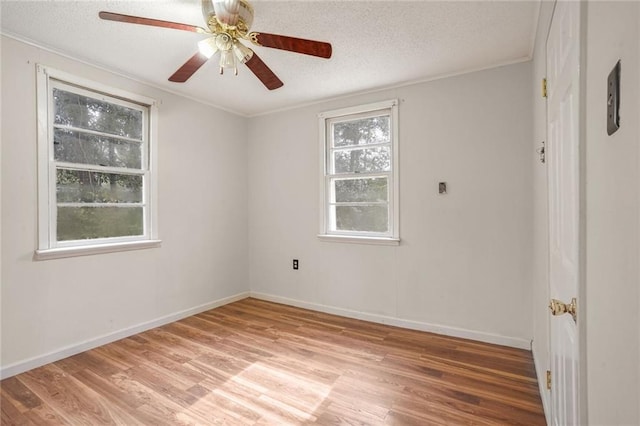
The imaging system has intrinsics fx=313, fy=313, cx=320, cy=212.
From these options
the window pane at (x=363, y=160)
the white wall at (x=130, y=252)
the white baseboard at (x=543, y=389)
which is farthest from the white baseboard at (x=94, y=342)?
the white baseboard at (x=543, y=389)

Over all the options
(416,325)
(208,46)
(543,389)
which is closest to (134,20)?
(208,46)

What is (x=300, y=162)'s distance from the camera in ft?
12.8

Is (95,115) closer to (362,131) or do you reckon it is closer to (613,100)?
(362,131)

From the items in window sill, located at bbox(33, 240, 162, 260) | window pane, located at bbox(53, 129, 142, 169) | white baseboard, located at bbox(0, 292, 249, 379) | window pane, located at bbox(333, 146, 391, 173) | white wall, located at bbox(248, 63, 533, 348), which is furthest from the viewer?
window pane, located at bbox(333, 146, 391, 173)

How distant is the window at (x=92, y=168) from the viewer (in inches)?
98.7

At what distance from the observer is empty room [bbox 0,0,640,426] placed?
143 cm

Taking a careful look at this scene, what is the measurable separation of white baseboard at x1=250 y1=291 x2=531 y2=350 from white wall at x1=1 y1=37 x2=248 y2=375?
0.95 metres

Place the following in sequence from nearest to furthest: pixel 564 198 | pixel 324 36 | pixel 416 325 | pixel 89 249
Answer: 1. pixel 564 198
2. pixel 324 36
3. pixel 89 249
4. pixel 416 325

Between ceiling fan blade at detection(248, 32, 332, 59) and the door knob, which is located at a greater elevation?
ceiling fan blade at detection(248, 32, 332, 59)

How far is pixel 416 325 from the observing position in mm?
3182

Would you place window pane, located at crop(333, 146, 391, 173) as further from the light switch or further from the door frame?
the door frame

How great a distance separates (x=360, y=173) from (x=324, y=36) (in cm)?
157

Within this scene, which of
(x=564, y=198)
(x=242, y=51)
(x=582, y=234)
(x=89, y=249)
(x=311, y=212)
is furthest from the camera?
(x=311, y=212)

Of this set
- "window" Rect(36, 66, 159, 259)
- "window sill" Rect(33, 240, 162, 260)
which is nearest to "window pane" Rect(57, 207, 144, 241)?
"window" Rect(36, 66, 159, 259)
